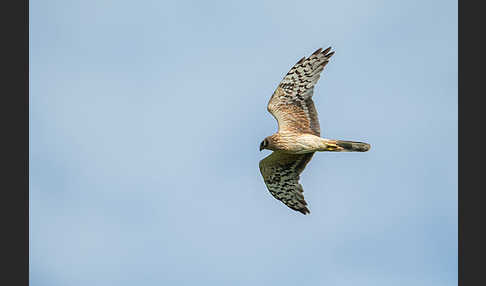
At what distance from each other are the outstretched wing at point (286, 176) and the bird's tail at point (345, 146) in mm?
1150

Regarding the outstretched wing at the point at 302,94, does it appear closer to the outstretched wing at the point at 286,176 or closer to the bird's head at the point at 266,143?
the bird's head at the point at 266,143

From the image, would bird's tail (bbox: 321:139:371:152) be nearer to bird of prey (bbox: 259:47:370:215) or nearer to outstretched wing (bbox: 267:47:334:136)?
bird of prey (bbox: 259:47:370:215)

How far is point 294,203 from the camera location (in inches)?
757

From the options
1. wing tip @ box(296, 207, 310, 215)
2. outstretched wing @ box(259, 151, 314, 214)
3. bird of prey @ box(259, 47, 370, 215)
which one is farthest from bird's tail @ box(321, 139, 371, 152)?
wing tip @ box(296, 207, 310, 215)

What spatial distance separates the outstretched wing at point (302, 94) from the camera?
18.2 meters

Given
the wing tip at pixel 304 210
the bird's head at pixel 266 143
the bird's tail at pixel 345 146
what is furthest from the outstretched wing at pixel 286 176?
the bird's tail at pixel 345 146

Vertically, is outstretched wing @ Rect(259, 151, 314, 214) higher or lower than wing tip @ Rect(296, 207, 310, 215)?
higher

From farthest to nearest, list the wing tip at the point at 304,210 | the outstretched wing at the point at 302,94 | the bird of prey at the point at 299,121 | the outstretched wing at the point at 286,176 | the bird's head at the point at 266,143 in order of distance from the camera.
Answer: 1. the wing tip at the point at 304,210
2. the outstretched wing at the point at 286,176
3. the outstretched wing at the point at 302,94
4. the bird's head at the point at 266,143
5. the bird of prey at the point at 299,121

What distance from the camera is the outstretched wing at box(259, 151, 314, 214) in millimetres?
18859

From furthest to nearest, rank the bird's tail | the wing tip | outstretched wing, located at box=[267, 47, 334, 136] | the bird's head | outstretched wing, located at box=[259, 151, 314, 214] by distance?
1. the wing tip
2. outstretched wing, located at box=[259, 151, 314, 214]
3. outstretched wing, located at box=[267, 47, 334, 136]
4. the bird's head
5. the bird's tail

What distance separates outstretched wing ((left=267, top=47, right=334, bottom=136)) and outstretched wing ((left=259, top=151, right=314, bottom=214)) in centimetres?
88

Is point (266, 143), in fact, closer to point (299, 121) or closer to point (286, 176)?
point (299, 121)

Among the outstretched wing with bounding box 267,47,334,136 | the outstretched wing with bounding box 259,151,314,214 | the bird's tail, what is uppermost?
the outstretched wing with bounding box 267,47,334,136

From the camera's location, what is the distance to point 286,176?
19062 millimetres
